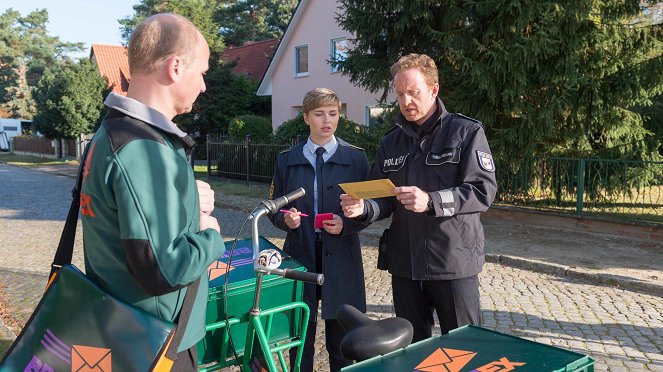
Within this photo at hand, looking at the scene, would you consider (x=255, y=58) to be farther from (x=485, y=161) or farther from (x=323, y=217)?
(x=485, y=161)

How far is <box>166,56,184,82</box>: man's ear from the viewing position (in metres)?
1.73

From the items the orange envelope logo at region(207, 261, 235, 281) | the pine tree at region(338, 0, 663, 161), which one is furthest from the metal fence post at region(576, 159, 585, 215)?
the orange envelope logo at region(207, 261, 235, 281)

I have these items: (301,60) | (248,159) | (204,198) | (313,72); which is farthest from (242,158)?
(204,198)

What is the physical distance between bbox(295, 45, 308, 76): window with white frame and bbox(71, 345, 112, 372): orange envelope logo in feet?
73.2

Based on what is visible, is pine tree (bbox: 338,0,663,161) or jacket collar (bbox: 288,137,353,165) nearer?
jacket collar (bbox: 288,137,353,165)

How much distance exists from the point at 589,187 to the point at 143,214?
9.46 metres

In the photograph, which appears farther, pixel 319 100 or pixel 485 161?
pixel 319 100

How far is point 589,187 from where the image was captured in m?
9.52

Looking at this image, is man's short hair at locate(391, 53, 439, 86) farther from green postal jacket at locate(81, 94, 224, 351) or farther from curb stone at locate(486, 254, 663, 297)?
curb stone at locate(486, 254, 663, 297)

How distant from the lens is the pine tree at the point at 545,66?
9031 millimetres

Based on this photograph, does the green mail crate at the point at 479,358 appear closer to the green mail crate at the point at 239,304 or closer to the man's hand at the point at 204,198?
the man's hand at the point at 204,198

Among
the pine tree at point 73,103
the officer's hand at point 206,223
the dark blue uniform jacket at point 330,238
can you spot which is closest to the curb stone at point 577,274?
the dark blue uniform jacket at point 330,238

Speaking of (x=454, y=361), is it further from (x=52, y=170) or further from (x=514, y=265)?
(x=52, y=170)

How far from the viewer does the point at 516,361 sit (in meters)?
1.78
